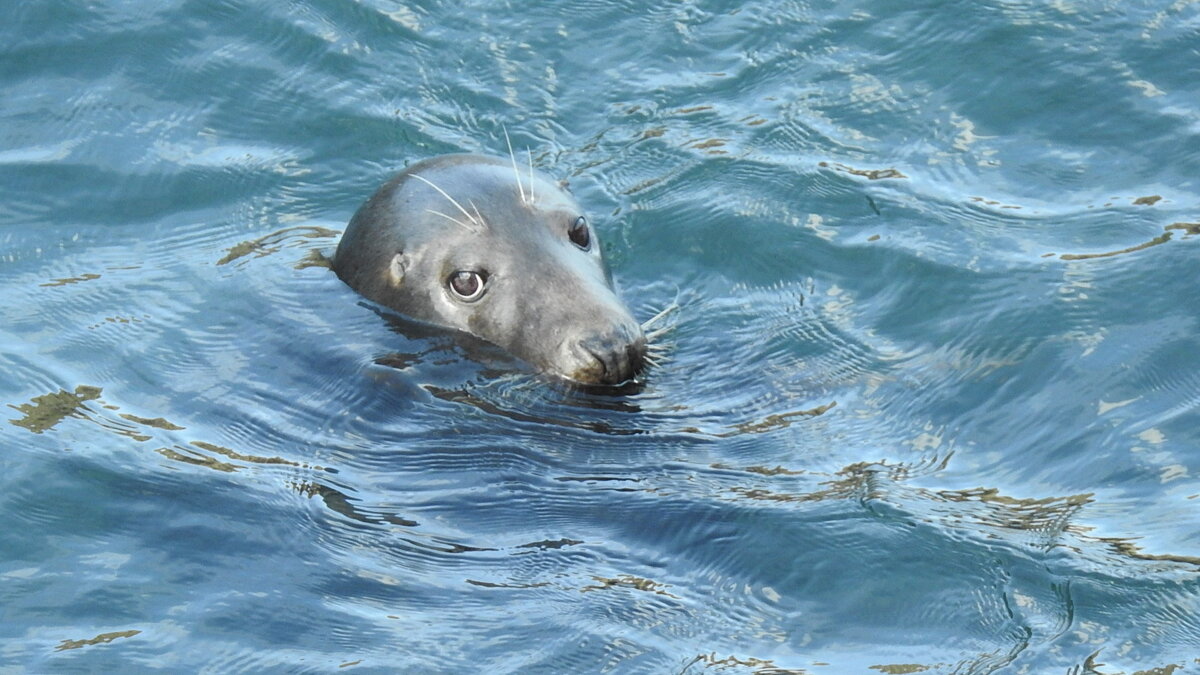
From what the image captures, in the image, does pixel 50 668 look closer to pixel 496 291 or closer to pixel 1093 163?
pixel 496 291

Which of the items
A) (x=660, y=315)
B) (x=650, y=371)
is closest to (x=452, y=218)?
(x=660, y=315)

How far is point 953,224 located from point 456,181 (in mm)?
2295

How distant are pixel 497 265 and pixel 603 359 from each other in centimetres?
72

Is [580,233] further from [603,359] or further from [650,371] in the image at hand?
[603,359]

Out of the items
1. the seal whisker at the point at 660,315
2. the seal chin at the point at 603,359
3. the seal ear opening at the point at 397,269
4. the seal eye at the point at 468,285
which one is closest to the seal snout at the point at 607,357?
the seal chin at the point at 603,359

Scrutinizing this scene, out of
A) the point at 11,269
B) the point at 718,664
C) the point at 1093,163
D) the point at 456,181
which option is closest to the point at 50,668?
the point at 718,664

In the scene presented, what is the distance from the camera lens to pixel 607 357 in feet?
17.9

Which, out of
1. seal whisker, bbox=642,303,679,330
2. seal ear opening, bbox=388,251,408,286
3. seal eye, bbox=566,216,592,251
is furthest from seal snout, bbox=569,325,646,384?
seal ear opening, bbox=388,251,408,286

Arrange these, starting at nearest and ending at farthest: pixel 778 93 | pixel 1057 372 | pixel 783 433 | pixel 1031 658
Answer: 1. pixel 1031 658
2. pixel 783 433
3. pixel 1057 372
4. pixel 778 93

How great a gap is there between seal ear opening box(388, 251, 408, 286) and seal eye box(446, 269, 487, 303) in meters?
0.24

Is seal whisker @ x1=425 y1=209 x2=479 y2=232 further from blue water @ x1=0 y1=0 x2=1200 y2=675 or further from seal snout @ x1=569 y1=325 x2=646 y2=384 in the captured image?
seal snout @ x1=569 y1=325 x2=646 y2=384

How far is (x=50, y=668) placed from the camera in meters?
4.06

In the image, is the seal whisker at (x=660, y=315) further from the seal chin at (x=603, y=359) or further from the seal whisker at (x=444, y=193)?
the seal whisker at (x=444, y=193)

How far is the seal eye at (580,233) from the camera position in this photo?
6.22m
